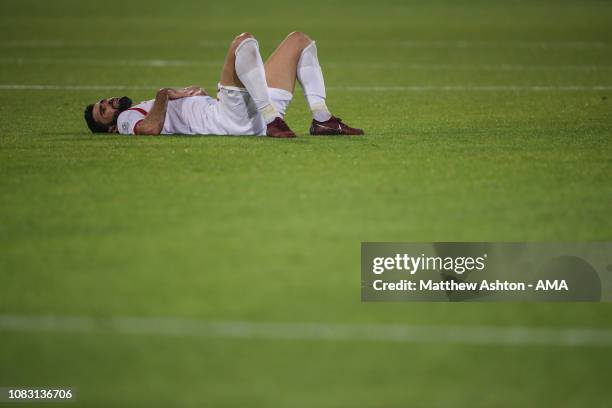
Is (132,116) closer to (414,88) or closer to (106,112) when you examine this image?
(106,112)

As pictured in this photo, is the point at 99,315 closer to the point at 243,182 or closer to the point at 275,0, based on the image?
the point at 243,182

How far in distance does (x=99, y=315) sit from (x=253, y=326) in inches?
28.0

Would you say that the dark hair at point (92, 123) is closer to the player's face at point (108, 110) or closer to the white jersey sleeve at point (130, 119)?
the player's face at point (108, 110)

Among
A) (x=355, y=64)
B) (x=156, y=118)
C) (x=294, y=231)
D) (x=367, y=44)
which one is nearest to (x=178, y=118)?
(x=156, y=118)

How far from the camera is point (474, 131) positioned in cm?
1183

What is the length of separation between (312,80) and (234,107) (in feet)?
2.36

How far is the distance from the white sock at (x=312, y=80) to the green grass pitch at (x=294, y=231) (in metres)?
0.30

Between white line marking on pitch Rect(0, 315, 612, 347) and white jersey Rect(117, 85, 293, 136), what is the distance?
560 cm

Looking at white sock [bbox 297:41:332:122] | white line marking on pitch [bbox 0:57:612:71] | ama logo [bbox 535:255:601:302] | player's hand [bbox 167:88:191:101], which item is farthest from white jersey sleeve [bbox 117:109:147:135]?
white line marking on pitch [bbox 0:57:612:71]

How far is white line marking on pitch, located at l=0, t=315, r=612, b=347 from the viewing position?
547cm

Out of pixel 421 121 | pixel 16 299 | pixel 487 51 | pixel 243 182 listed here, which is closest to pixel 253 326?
pixel 16 299

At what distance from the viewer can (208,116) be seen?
11.4 meters

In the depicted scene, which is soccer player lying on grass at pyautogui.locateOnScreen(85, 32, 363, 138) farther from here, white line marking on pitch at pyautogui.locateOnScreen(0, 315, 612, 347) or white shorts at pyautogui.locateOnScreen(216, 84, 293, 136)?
white line marking on pitch at pyautogui.locateOnScreen(0, 315, 612, 347)

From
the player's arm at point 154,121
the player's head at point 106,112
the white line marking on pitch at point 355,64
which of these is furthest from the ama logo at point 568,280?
the white line marking on pitch at point 355,64
